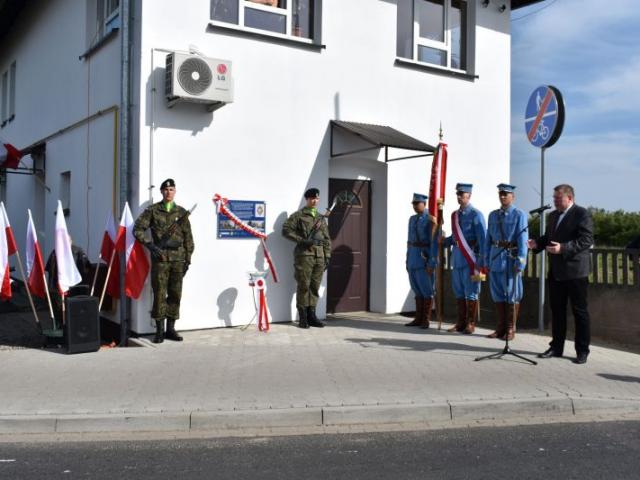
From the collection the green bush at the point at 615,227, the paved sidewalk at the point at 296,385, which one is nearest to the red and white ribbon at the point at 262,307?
the paved sidewalk at the point at 296,385

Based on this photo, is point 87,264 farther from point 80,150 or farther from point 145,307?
point 80,150

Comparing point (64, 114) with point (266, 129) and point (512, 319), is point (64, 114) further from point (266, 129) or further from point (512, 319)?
point (512, 319)

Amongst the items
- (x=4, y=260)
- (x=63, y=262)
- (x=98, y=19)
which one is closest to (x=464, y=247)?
(x=63, y=262)

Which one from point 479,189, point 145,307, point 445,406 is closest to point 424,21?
point 479,189

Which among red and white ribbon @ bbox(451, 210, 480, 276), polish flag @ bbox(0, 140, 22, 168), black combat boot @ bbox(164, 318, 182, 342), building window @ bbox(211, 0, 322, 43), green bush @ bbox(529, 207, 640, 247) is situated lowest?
black combat boot @ bbox(164, 318, 182, 342)

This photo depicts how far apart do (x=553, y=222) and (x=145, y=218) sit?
5002 mm

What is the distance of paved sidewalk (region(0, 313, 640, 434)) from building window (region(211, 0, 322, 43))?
179 inches

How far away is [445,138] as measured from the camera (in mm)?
11414

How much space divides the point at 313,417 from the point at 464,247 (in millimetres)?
4434

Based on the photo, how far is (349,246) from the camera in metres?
10.7

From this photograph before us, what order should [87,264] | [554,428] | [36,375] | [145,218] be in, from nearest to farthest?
[554,428], [36,375], [145,218], [87,264]

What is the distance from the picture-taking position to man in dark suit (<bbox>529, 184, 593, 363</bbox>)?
7340 millimetres

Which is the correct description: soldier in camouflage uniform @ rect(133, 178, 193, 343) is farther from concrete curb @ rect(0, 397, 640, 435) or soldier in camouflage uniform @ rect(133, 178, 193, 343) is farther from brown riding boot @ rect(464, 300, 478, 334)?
brown riding boot @ rect(464, 300, 478, 334)

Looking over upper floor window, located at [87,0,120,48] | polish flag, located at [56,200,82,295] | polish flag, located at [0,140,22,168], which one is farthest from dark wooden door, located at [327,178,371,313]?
polish flag, located at [0,140,22,168]
